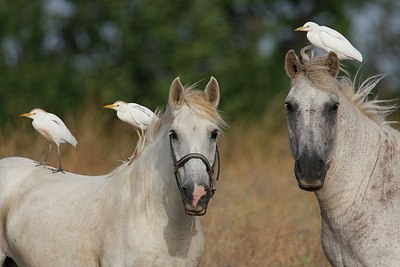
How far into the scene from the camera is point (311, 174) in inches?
190

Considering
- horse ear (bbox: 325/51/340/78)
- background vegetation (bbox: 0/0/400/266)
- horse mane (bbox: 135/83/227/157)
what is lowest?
horse mane (bbox: 135/83/227/157)

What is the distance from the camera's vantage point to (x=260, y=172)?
11.8 metres

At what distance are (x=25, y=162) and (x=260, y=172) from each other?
222 inches

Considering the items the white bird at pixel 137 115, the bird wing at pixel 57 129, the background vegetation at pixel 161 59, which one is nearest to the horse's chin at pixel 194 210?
the white bird at pixel 137 115

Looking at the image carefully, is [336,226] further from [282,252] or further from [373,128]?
[282,252]

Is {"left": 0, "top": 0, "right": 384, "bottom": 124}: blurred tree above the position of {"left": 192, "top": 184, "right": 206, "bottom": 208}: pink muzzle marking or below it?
above

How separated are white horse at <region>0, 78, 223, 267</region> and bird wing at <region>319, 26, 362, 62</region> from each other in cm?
105

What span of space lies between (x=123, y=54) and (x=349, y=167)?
635 inches

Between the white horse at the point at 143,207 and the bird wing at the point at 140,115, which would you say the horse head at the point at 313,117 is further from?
A: the bird wing at the point at 140,115

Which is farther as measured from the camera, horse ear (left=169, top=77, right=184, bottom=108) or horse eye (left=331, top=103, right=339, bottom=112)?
horse ear (left=169, top=77, right=184, bottom=108)

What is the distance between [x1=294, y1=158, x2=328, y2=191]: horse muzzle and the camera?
190 inches

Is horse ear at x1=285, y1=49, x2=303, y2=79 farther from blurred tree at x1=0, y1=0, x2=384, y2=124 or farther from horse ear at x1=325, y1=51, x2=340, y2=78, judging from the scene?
blurred tree at x1=0, y1=0, x2=384, y2=124

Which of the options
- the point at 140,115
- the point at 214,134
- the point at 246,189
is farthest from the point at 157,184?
the point at 246,189

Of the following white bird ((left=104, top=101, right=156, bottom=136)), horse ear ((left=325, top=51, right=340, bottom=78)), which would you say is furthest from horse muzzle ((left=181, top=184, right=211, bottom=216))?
white bird ((left=104, top=101, right=156, bottom=136))
